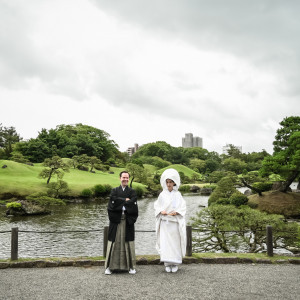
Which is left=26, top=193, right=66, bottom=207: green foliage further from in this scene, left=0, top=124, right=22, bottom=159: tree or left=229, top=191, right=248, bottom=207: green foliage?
left=0, top=124, right=22, bottom=159: tree

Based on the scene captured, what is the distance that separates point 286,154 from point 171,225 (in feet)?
62.6

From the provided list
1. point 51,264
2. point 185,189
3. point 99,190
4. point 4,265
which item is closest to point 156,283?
point 51,264

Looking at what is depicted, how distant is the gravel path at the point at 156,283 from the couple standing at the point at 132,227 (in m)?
0.27

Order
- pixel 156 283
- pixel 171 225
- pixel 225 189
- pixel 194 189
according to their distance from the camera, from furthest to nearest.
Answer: pixel 194 189 → pixel 225 189 → pixel 171 225 → pixel 156 283

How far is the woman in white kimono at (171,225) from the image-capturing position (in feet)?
18.7

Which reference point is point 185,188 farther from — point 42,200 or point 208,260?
point 208,260

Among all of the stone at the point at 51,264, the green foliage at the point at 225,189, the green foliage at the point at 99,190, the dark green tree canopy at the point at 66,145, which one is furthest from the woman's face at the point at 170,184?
the dark green tree canopy at the point at 66,145

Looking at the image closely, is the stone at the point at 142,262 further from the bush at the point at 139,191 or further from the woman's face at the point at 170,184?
the bush at the point at 139,191

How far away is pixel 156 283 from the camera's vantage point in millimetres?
5086

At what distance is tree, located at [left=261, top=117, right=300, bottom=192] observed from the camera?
68.2 ft

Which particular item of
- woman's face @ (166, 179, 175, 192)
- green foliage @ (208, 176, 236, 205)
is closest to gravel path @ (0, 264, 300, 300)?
woman's face @ (166, 179, 175, 192)

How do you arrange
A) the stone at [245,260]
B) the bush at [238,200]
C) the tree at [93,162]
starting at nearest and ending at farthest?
the stone at [245,260], the bush at [238,200], the tree at [93,162]

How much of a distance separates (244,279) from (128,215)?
2.58 metres

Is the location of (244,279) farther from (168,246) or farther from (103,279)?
(103,279)
